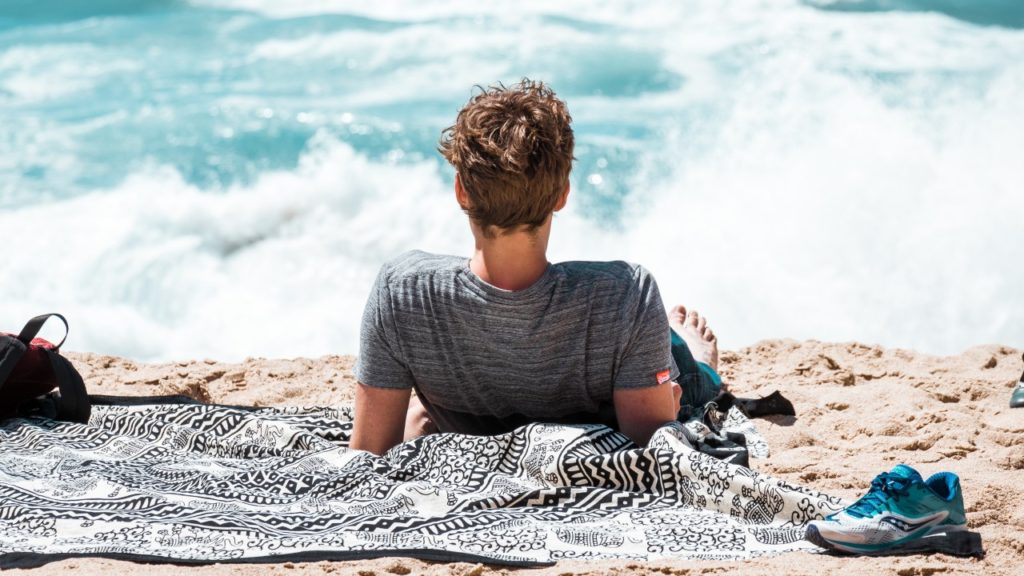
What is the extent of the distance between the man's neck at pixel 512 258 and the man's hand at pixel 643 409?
1.34 feet

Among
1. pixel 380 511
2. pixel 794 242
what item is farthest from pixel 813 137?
pixel 380 511

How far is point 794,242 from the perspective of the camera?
27.7 ft

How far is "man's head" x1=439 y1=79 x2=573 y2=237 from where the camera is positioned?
2756 millimetres

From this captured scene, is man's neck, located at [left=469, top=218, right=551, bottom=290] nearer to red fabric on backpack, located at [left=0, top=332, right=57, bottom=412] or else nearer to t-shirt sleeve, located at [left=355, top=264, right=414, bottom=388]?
t-shirt sleeve, located at [left=355, top=264, right=414, bottom=388]

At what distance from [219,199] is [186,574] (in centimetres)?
807

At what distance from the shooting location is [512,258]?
2.92 m

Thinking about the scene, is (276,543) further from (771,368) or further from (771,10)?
(771,10)

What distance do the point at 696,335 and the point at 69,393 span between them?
2.25 metres

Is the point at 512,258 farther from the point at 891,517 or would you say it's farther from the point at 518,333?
the point at 891,517

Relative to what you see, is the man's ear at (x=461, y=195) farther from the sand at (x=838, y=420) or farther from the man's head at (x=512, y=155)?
the sand at (x=838, y=420)

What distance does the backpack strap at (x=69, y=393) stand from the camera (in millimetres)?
3811

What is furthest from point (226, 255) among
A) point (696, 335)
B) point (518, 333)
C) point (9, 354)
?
point (518, 333)

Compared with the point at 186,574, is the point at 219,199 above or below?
below

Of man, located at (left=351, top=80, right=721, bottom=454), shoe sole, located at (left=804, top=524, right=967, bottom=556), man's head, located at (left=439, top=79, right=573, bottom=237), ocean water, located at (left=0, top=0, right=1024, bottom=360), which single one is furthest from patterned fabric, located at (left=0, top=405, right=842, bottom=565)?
ocean water, located at (left=0, top=0, right=1024, bottom=360)
